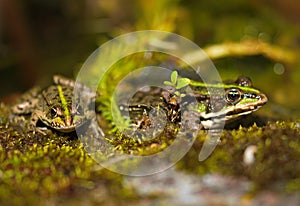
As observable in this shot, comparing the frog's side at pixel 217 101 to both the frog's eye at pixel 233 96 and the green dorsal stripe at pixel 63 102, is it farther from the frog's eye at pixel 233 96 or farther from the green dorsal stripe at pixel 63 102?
the green dorsal stripe at pixel 63 102

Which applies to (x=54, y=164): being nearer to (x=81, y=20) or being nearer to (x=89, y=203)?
(x=89, y=203)

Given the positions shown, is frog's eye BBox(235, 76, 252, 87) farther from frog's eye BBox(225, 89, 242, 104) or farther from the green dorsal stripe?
the green dorsal stripe

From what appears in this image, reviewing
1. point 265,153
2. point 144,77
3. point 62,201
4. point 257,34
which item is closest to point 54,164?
point 62,201

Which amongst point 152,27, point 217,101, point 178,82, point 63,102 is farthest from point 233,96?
point 152,27

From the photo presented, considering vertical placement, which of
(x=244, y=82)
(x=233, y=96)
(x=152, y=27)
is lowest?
(x=233, y=96)

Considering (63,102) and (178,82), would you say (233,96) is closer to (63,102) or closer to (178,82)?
(178,82)
